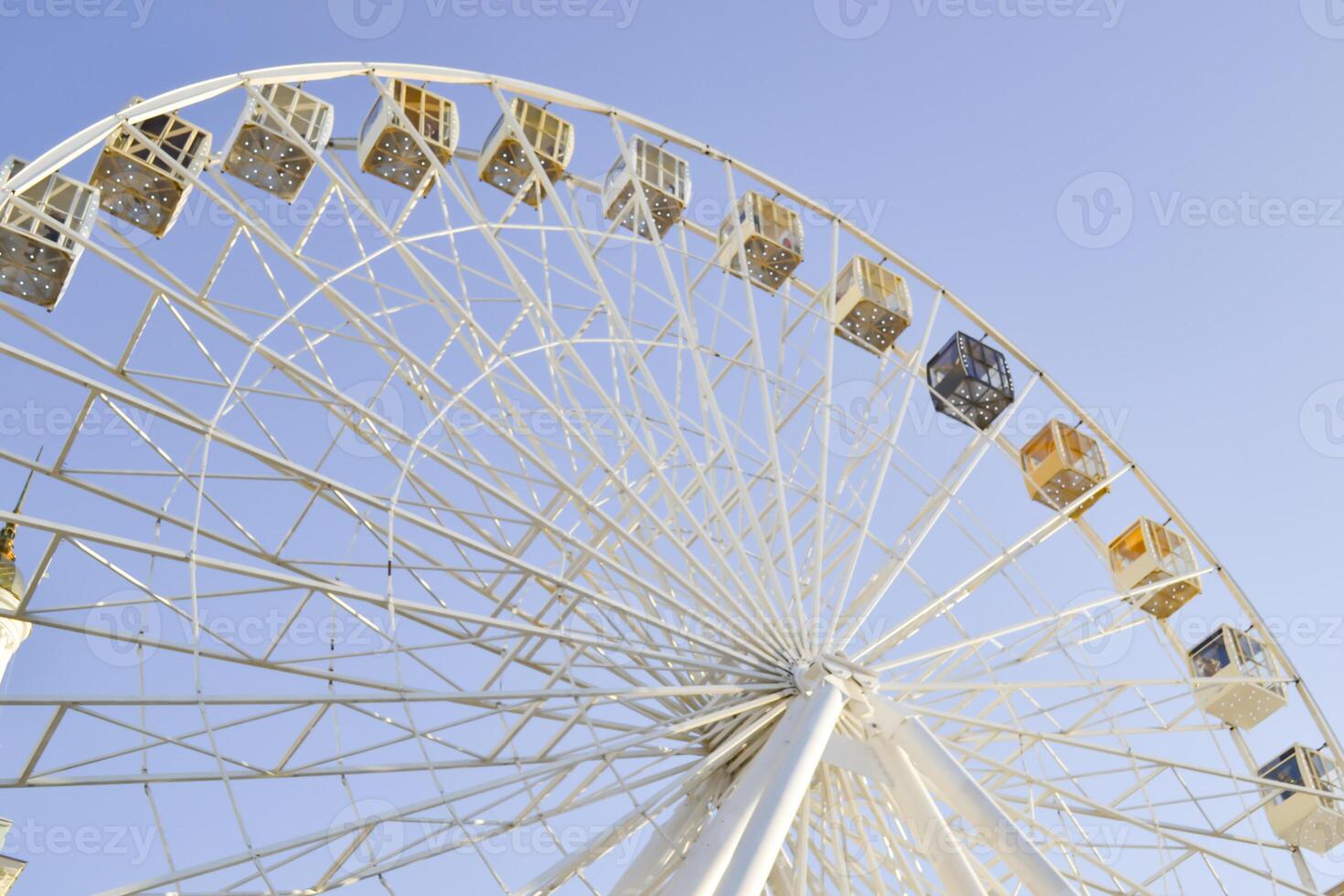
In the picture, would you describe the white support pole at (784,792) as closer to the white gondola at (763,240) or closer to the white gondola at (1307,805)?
the white gondola at (763,240)

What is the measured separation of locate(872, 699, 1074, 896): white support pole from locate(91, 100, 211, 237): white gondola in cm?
930

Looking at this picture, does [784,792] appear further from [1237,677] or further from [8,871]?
[8,871]

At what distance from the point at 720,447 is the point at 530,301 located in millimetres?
2946

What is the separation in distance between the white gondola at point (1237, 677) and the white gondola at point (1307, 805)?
0.78 m

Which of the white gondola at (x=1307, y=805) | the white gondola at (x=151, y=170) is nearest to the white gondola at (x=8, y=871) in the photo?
the white gondola at (x=151, y=170)

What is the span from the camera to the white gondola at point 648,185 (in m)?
19.7

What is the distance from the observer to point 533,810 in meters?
14.2

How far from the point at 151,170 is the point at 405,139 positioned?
322 cm

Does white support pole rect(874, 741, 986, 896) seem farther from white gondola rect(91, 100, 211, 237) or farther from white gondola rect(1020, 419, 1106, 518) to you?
white gondola rect(91, 100, 211, 237)

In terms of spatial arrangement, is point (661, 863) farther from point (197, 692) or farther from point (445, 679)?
point (197, 692)

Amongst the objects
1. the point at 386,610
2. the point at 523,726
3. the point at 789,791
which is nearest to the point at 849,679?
the point at 789,791

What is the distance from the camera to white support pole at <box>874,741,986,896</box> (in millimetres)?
14172

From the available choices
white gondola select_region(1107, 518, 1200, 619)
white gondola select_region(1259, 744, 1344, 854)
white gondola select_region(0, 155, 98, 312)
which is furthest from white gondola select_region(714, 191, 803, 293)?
white gondola select_region(1259, 744, 1344, 854)

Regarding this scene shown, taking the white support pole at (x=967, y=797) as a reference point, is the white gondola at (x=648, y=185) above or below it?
above
